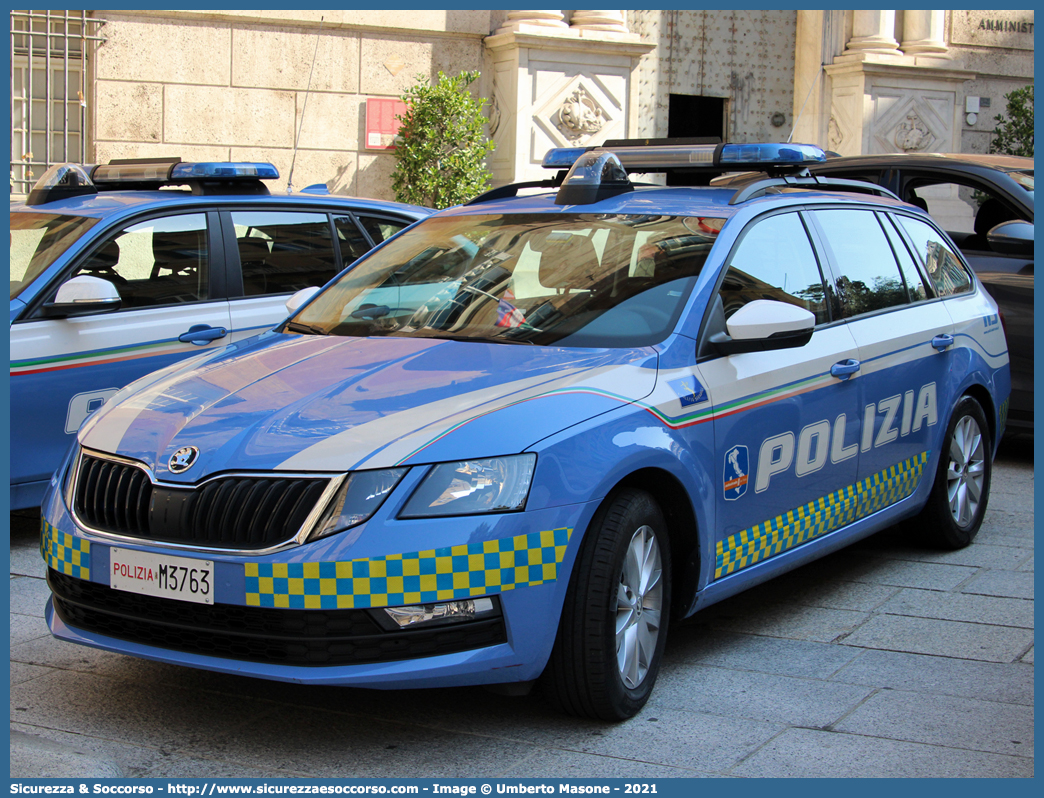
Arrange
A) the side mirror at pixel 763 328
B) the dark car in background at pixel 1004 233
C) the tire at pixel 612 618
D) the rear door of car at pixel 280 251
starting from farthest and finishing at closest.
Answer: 1. the dark car in background at pixel 1004 233
2. the rear door of car at pixel 280 251
3. the side mirror at pixel 763 328
4. the tire at pixel 612 618

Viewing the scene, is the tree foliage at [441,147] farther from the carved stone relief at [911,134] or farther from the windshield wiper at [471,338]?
the windshield wiper at [471,338]

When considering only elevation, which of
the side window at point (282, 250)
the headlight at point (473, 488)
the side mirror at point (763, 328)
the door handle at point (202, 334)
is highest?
the side window at point (282, 250)

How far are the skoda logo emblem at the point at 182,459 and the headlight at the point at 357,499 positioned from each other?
446 millimetres

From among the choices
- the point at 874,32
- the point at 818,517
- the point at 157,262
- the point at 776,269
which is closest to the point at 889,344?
the point at 776,269

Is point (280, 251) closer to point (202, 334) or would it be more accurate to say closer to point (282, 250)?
point (282, 250)

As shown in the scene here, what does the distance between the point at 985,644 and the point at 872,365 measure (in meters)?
1.17

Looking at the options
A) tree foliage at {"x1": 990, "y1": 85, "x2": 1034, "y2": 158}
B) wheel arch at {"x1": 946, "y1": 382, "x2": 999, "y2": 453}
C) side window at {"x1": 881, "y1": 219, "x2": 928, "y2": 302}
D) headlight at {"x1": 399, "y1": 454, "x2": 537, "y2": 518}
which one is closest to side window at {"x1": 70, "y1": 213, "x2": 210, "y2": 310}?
headlight at {"x1": 399, "y1": 454, "x2": 537, "y2": 518}

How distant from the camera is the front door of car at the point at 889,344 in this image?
498cm

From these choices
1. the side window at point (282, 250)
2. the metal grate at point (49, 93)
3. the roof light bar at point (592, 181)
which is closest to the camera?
the roof light bar at point (592, 181)

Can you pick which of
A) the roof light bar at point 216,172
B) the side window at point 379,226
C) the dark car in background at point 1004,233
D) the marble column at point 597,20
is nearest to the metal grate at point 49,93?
the marble column at point 597,20

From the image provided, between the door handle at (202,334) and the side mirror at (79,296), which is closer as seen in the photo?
the side mirror at (79,296)

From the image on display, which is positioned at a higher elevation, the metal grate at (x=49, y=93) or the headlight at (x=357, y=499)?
the metal grate at (x=49, y=93)

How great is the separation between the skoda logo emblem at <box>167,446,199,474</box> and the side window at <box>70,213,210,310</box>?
9.28 feet

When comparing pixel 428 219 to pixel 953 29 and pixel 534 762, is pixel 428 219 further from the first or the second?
pixel 953 29
